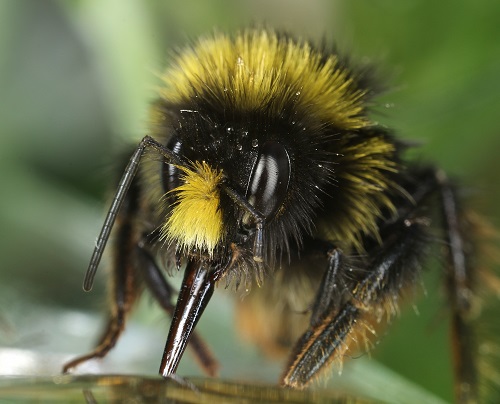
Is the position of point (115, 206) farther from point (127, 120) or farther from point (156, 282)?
point (127, 120)

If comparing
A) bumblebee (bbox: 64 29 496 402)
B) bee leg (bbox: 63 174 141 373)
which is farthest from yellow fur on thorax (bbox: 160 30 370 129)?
bee leg (bbox: 63 174 141 373)

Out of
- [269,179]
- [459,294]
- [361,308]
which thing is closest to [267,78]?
[269,179]

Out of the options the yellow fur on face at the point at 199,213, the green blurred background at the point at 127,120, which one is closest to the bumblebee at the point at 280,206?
the yellow fur on face at the point at 199,213

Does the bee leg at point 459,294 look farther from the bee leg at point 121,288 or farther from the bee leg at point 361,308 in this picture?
the bee leg at point 121,288

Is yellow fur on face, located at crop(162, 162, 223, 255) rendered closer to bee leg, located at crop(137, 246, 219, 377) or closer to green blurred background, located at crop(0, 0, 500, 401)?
bee leg, located at crop(137, 246, 219, 377)

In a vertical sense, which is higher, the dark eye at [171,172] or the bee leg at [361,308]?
the dark eye at [171,172]

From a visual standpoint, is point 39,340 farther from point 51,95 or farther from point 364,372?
point 51,95
